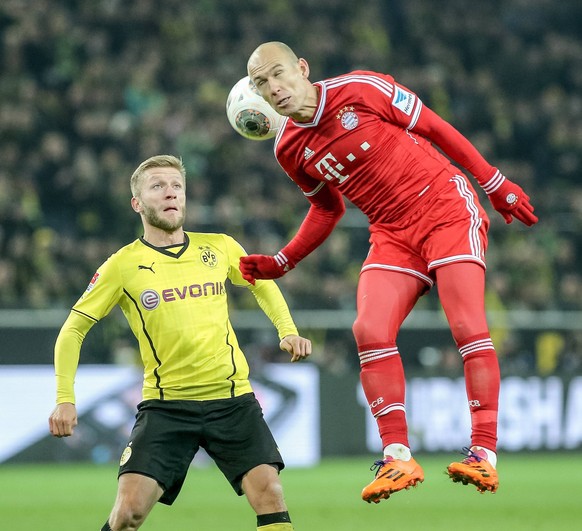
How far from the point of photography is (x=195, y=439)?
241 inches

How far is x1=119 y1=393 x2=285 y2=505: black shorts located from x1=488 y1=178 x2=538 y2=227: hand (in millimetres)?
1667

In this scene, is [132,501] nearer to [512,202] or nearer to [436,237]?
[436,237]

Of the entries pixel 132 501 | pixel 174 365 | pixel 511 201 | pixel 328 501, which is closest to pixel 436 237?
pixel 511 201

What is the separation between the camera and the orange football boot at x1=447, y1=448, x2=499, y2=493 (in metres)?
5.75

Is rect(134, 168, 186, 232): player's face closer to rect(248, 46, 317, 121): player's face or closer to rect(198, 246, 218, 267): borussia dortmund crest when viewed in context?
rect(198, 246, 218, 267): borussia dortmund crest

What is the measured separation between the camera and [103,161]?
15.5 m

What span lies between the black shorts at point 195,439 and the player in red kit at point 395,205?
25.4 inches

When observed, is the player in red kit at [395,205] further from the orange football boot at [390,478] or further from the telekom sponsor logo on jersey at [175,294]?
the telekom sponsor logo on jersey at [175,294]

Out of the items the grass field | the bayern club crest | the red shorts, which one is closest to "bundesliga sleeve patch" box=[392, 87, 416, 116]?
the bayern club crest

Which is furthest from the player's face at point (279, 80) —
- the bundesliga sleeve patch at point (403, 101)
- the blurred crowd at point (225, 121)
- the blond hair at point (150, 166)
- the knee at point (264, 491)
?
the blurred crowd at point (225, 121)

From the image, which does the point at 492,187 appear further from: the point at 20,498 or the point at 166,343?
the point at 20,498

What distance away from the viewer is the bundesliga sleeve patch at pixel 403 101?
634 cm

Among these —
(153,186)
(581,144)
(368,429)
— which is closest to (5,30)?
(368,429)

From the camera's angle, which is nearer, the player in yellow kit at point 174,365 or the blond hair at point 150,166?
the player in yellow kit at point 174,365
